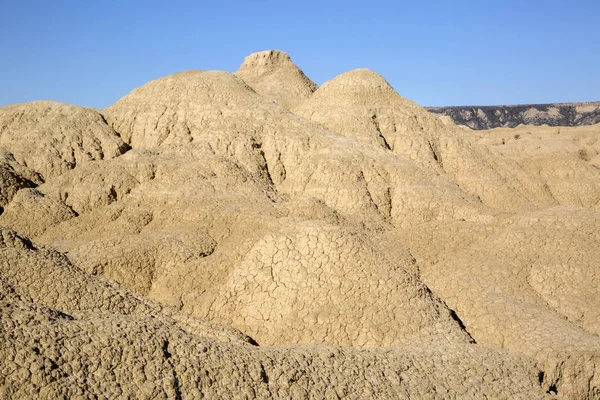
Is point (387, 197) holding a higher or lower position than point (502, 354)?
higher

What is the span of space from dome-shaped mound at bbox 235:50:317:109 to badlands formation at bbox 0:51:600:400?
6592 mm

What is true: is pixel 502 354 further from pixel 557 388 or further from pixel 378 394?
pixel 378 394

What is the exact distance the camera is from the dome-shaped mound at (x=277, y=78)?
26.3 m

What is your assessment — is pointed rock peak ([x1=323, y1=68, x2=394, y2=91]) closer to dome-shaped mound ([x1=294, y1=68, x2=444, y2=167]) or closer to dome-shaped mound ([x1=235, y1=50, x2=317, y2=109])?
dome-shaped mound ([x1=294, y1=68, x2=444, y2=167])

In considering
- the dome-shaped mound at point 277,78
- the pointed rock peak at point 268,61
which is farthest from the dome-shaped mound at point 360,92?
the pointed rock peak at point 268,61

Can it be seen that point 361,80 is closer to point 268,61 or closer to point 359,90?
point 359,90

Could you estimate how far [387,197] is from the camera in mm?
14492

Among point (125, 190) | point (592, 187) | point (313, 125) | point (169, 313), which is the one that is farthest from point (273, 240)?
point (592, 187)

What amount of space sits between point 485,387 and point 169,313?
13.5 feet

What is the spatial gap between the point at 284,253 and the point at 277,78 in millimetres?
19593

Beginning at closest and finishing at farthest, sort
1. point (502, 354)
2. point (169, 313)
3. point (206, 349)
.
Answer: point (206, 349), point (502, 354), point (169, 313)

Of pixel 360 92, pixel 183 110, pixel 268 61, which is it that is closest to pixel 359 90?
pixel 360 92

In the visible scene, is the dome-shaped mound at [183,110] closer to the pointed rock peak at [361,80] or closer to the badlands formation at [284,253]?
the badlands formation at [284,253]

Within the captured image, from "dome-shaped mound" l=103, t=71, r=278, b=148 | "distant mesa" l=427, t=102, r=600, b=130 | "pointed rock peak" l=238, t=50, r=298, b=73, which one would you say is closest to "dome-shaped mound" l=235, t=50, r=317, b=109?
"pointed rock peak" l=238, t=50, r=298, b=73
